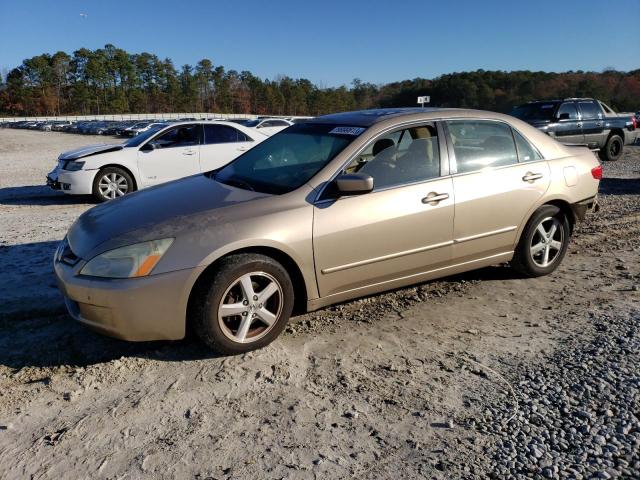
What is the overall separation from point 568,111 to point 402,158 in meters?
11.4

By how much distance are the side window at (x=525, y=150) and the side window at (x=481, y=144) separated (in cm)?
6

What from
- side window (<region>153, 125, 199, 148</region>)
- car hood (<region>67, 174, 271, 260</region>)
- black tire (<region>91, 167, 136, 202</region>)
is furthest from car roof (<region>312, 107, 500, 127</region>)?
black tire (<region>91, 167, 136, 202</region>)

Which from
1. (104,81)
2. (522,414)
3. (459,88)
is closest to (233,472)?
(522,414)

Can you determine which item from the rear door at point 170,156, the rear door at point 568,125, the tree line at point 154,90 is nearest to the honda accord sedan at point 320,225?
the rear door at point 170,156

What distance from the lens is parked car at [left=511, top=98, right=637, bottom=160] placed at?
13.4 metres

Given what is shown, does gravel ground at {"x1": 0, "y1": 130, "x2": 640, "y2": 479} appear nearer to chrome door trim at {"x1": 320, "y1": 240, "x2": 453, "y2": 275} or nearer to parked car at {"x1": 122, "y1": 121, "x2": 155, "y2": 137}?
chrome door trim at {"x1": 320, "y1": 240, "x2": 453, "y2": 275}

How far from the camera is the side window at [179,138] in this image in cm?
988

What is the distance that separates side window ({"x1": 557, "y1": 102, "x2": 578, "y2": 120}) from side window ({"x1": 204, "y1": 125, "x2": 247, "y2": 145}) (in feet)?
26.9

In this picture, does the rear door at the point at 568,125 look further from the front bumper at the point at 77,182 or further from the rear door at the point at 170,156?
the front bumper at the point at 77,182

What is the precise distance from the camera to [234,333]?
3525mm

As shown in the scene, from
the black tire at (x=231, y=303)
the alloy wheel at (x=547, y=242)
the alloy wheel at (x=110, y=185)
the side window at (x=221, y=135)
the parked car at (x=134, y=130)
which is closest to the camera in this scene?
the black tire at (x=231, y=303)

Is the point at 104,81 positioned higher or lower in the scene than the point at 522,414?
higher

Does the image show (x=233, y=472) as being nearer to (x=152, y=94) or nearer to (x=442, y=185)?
(x=442, y=185)

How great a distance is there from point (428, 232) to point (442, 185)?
1.32ft
